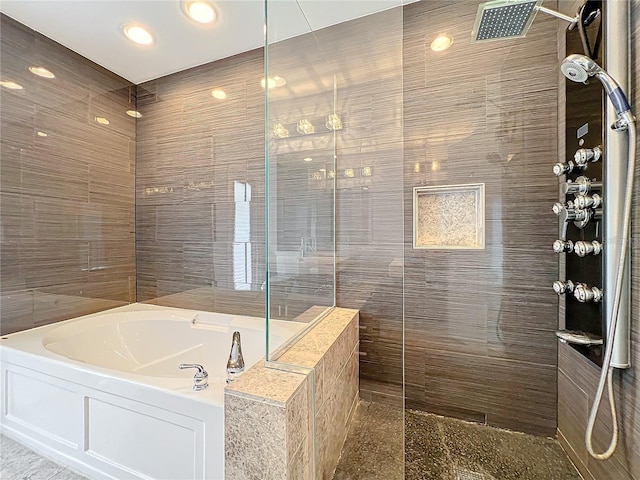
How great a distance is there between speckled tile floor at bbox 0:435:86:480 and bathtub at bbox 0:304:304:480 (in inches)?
1.4

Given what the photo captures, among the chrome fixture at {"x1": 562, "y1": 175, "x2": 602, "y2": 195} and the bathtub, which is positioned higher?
the chrome fixture at {"x1": 562, "y1": 175, "x2": 602, "y2": 195}

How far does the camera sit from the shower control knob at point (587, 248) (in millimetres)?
1126

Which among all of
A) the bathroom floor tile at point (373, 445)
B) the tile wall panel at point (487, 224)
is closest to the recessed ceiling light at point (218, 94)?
the tile wall panel at point (487, 224)

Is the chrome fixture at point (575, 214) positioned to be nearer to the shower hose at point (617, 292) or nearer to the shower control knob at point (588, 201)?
the shower control knob at point (588, 201)

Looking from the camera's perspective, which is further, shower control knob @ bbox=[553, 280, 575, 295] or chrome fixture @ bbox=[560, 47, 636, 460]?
shower control knob @ bbox=[553, 280, 575, 295]

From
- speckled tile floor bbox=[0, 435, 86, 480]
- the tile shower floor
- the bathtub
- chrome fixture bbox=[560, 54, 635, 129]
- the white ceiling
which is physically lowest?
speckled tile floor bbox=[0, 435, 86, 480]

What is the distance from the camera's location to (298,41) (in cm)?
149

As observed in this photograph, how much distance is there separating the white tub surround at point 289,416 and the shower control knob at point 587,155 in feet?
4.43

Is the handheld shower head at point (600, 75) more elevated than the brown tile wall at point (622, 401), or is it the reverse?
the handheld shower head at point (600, 75)

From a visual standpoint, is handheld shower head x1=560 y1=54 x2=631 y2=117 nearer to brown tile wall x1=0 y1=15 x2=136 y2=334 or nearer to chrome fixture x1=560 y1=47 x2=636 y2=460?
chrome fixture x1=560 y1=47 x2=636 y2=460

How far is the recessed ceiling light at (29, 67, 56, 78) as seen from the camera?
6.29ft

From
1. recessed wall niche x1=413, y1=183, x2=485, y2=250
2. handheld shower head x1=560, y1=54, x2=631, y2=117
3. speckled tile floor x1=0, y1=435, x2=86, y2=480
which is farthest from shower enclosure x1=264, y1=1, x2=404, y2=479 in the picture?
speckled tile floor x1=0, y1=435, x2=86, y2=480

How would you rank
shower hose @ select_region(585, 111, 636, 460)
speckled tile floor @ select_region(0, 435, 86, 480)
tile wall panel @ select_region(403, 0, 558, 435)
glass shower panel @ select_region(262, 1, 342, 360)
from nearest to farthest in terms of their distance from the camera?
1. shower hose @ select_region(585, 111, 636, 460)
2. glass shower panel @ select_region(262, 1, 342, 360)
3. speckled tile floor @ select_region(0, 435, 86, 480)
4. tile wall panel @ select_region(403, 0, 558, 435)

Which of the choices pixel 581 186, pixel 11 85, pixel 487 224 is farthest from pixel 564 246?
pixel 11 85
